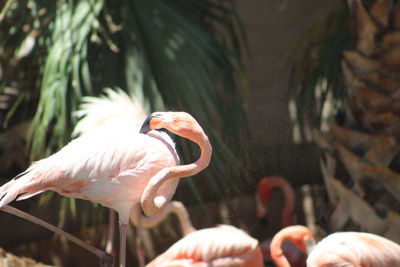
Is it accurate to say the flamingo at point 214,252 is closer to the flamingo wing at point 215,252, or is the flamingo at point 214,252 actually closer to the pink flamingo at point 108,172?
the flamingo wing at point 215,252

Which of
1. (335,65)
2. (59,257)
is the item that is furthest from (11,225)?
(335,65)

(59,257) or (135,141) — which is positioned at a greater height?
(135,141)

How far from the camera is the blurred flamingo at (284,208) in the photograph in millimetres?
2402

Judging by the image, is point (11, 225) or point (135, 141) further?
point (11, 225)

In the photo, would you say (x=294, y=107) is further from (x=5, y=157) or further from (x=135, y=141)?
(x=135, y=141)

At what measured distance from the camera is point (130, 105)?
233 cm

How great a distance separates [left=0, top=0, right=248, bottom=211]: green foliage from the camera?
8.38ft

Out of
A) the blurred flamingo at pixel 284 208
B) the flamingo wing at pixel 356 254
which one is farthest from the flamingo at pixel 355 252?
the blurred flamingo at pixel 284 208

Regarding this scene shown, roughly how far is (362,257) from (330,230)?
46 cm

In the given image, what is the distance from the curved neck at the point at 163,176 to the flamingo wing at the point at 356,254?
1.37 feet

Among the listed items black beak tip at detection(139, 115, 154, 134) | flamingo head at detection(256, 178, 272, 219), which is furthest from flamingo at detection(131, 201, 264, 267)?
flamingo head at detection(256, 178, 272, 219)

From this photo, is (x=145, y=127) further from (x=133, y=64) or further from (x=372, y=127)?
(x=133, y=64)

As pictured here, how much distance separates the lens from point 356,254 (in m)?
1.71

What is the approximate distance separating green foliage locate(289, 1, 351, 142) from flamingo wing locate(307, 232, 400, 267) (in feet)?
3.34
